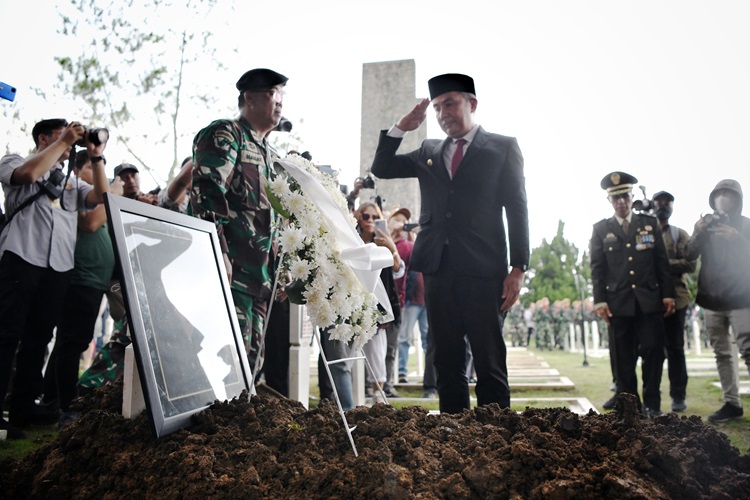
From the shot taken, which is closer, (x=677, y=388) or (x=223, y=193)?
(x=223, y=193)

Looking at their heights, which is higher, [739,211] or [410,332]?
[739,211]

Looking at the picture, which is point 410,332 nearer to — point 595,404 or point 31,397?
point 595,404

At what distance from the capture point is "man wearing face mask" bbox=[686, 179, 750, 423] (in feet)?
15.1

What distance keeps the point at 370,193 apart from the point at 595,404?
13641mm

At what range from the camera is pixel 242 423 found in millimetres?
1950

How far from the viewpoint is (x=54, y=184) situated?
11.5 ft

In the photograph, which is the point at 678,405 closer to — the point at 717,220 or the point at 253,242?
the point at 717,220

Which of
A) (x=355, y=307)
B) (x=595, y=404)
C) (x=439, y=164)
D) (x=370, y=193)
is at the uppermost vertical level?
(x=370, y=193)

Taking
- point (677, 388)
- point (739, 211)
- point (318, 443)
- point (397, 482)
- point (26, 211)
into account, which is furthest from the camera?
point (677, 388)

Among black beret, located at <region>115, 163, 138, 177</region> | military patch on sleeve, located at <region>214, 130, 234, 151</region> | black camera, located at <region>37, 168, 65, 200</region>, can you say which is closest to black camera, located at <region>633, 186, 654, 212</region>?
military patch on sleeve, located at <region>214, 130, 234, 151</region>

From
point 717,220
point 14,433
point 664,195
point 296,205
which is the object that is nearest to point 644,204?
point 664,195

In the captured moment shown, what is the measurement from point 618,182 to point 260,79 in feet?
12.0

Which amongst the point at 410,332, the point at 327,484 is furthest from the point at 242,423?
the point at 410,332

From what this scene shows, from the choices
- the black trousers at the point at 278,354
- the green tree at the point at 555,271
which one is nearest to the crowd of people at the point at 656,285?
the black trousers at the point at 278,354
